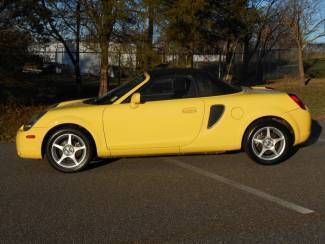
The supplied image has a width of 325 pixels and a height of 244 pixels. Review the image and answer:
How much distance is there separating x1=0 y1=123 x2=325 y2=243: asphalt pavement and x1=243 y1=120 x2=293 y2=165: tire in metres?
0.17

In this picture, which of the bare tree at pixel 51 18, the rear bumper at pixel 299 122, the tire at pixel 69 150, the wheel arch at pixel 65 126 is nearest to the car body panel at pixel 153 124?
the wheel arch at pixel 65 126

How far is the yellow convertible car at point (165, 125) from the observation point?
7.29 metres

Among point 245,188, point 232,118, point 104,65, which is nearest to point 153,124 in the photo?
point 232,118

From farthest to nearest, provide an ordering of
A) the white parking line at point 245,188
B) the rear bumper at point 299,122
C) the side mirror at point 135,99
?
the rear bumper at point 299,122, the side mirror at point 135,99, the white parking line at point 245,188

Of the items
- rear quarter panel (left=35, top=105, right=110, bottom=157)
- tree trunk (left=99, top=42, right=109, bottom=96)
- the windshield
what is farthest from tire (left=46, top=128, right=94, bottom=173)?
tree trunk (left=99, top=42, right=109, bottom=96)

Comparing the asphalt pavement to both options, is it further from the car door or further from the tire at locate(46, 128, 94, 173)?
the car door

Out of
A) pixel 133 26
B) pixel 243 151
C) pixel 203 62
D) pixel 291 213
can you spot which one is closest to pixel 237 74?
pixel 203 62

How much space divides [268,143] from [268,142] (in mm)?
16

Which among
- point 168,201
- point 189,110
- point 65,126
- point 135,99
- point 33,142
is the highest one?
point 135,99

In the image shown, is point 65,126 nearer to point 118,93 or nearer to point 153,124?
point 118,93

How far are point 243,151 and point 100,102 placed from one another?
2.31m

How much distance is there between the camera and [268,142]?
7535 millimetres

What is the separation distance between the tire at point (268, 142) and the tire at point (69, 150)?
2.19m

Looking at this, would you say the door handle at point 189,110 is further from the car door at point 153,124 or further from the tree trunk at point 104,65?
the tree trunk at point 104,65
